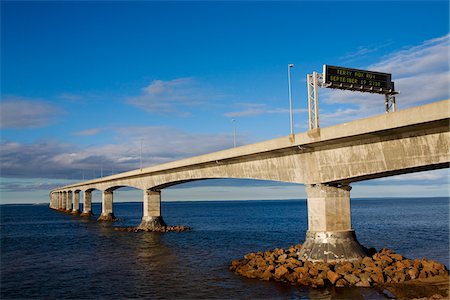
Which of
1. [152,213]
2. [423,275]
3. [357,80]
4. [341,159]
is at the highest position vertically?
[357,80]

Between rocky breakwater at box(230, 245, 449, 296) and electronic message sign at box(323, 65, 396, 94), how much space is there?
1159cm

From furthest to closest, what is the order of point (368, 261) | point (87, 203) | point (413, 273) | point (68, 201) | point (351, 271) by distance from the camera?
point (68, 201)
point (87, 203)
point (368, 261)
point (351, 271)
point (413, 273)

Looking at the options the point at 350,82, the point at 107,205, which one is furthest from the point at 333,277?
the point at 107,205

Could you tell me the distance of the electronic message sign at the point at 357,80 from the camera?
2877cm

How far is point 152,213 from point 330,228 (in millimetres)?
39272

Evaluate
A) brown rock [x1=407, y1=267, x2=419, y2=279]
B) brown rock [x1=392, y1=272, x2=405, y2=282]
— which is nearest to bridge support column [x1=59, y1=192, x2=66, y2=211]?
brown rock [x1=392, y1=272, x2=405, y2=282]

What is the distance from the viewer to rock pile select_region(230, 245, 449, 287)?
23500 millimetres

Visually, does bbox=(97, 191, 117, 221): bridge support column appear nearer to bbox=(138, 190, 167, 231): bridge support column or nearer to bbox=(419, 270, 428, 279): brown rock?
bbox=(138, 190, 167, 231): bridge support column

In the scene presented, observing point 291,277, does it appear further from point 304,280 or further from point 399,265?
point 399,265

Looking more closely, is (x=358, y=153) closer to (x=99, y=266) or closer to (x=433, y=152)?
(x=433, y=152)

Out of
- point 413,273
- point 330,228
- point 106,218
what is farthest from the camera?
point 106,218

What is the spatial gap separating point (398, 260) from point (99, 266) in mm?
21699

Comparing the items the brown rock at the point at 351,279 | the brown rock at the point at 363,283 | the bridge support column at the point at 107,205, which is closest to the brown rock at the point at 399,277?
the brown rock at the point at 363,283

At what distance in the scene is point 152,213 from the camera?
61.8 meters
